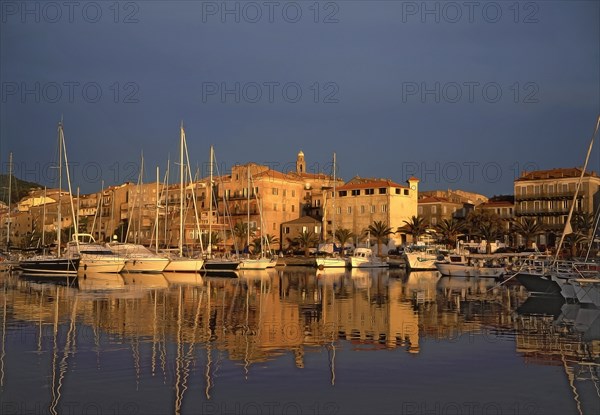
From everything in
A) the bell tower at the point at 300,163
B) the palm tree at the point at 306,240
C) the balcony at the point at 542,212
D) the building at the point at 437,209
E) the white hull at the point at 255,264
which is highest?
the bell tower at the point at 300,163

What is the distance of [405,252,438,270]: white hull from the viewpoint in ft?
243

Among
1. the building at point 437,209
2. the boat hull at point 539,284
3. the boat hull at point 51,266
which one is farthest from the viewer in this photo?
the building at point 437,209

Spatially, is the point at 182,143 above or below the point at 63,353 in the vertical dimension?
above

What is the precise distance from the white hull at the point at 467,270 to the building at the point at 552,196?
2925 centimetres

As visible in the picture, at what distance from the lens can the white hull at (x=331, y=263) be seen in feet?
247

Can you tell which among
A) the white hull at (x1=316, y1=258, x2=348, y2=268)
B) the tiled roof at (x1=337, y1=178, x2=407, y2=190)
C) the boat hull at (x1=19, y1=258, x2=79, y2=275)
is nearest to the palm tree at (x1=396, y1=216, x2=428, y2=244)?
the tiled roof at (x1=337, y1=178, x2=407, y2=190)

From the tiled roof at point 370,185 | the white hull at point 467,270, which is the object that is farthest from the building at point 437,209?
the white hull at point 467,270

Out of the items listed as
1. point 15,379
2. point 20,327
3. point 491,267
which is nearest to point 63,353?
point 15,379

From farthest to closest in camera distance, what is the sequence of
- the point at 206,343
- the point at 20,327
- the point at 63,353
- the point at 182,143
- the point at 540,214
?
1. the point at 540,214
2. the point at 182,143
3. the point at 20,327
4. the point at 206,343
5. the point at 63,353

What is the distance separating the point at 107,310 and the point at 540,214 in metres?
73.4

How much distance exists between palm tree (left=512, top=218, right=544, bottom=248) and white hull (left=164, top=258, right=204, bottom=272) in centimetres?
3995

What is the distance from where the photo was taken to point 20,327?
70.1ft

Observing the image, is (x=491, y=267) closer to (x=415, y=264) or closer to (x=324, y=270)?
(x=415, y=264)

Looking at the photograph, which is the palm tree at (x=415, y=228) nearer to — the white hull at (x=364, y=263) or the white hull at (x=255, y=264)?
the white hull at (x=364, y=263)
